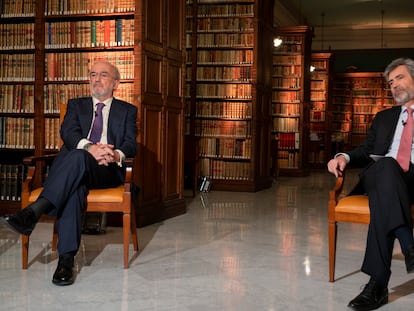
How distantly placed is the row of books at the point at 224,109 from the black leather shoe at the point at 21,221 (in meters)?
5.56

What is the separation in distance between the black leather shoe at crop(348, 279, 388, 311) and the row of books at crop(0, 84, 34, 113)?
3.75 metres

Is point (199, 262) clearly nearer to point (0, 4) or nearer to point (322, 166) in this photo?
point (0, 4)

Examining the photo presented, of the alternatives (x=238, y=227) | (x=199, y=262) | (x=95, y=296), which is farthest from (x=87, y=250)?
(x=238, y=227)

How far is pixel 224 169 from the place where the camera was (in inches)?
336

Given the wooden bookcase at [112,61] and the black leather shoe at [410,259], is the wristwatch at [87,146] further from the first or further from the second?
the black leather shoe at [410,259]

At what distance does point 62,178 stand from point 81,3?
258 cm

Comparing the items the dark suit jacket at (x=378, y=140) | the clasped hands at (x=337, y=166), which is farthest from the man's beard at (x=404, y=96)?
the clasped hands at (x=337, y=166)

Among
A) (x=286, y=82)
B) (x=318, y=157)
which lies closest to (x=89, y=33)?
(x=286, y=82)

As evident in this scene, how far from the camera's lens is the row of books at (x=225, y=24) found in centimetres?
839

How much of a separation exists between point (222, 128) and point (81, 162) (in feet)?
17.5

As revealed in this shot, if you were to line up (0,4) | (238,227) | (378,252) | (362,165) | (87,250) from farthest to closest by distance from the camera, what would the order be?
(0,4) → (238,227) → (87,250) → (362,165) → (378,252)

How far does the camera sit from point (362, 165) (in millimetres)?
3484

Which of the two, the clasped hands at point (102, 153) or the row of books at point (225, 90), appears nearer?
the clasped hands at point (102, 153)

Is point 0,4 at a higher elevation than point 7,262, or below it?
higher
